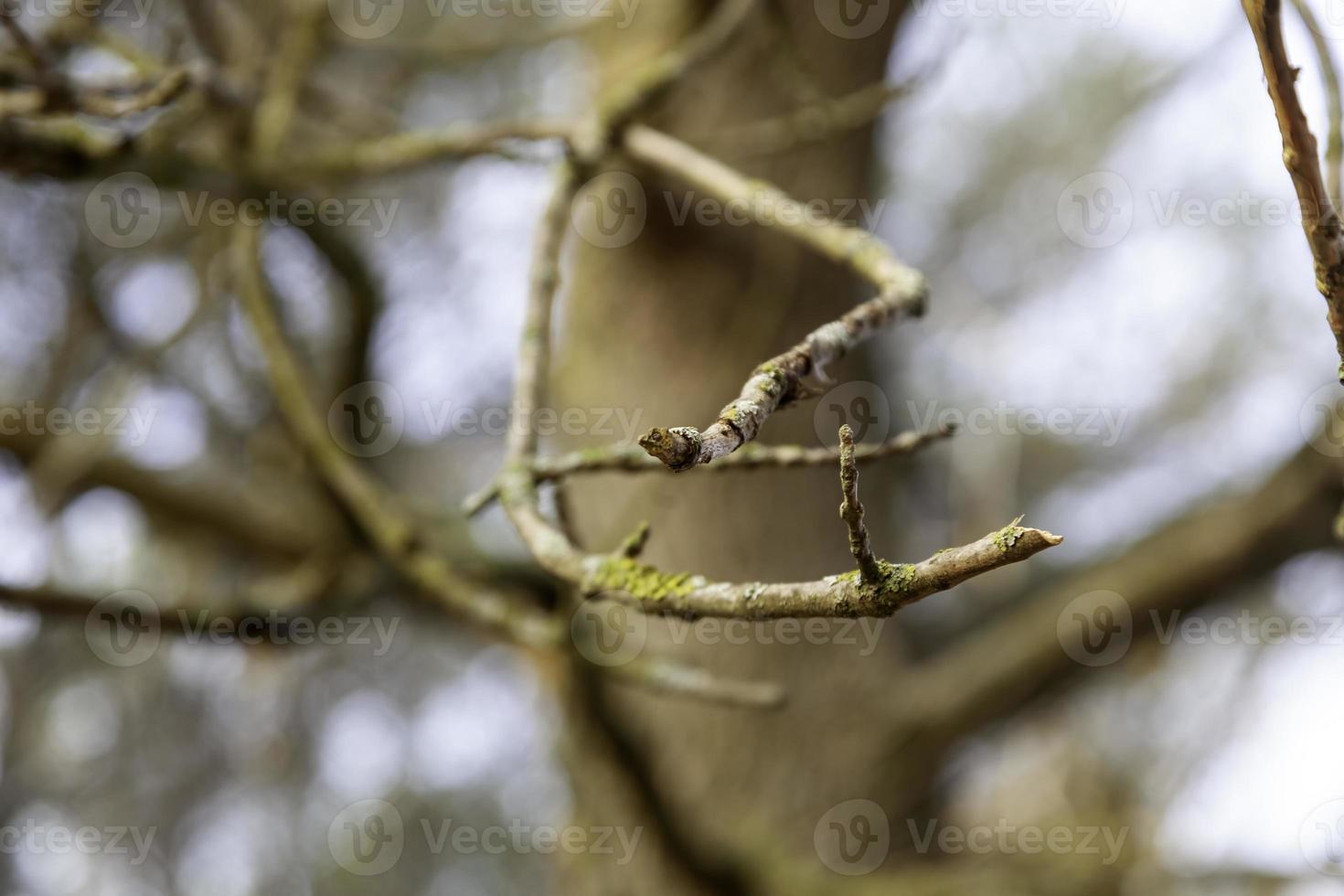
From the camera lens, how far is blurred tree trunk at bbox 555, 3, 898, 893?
1.90 meters

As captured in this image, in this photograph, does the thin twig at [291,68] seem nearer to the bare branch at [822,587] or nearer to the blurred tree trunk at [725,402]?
the blurred tree trunk at [725,402]

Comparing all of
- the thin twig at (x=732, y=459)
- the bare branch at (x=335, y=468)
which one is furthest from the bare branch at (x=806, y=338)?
the bare branch at (x=335, y=468)

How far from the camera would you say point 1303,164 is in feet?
1.64

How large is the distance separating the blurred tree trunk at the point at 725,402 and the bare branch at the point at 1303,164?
4.42ft

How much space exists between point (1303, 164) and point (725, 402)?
1515 millimetres

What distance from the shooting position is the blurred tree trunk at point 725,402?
6.24 ft

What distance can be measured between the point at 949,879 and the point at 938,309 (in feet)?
6.90

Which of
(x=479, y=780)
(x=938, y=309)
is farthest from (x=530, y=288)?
(x=479, y=780)

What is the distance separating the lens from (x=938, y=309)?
340cm

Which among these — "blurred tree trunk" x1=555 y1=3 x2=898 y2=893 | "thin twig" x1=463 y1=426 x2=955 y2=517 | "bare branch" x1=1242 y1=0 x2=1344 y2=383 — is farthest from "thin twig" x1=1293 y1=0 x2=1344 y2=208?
→ "blurred tree trunk" x1=555 y1=3 x2=898 y2=893

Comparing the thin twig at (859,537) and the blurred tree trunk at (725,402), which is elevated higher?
the thin twig at (859,537)

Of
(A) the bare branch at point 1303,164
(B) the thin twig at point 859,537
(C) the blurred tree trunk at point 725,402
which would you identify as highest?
(A) the bare branch at point 1303,164

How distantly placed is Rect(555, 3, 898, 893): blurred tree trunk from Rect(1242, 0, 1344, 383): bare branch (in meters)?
1.35

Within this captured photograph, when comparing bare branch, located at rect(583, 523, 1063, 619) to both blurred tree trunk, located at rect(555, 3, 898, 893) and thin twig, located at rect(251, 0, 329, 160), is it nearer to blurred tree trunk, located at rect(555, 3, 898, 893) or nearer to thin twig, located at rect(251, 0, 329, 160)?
blurred tree trunk, located at rect(555, 3, 898, 893)
